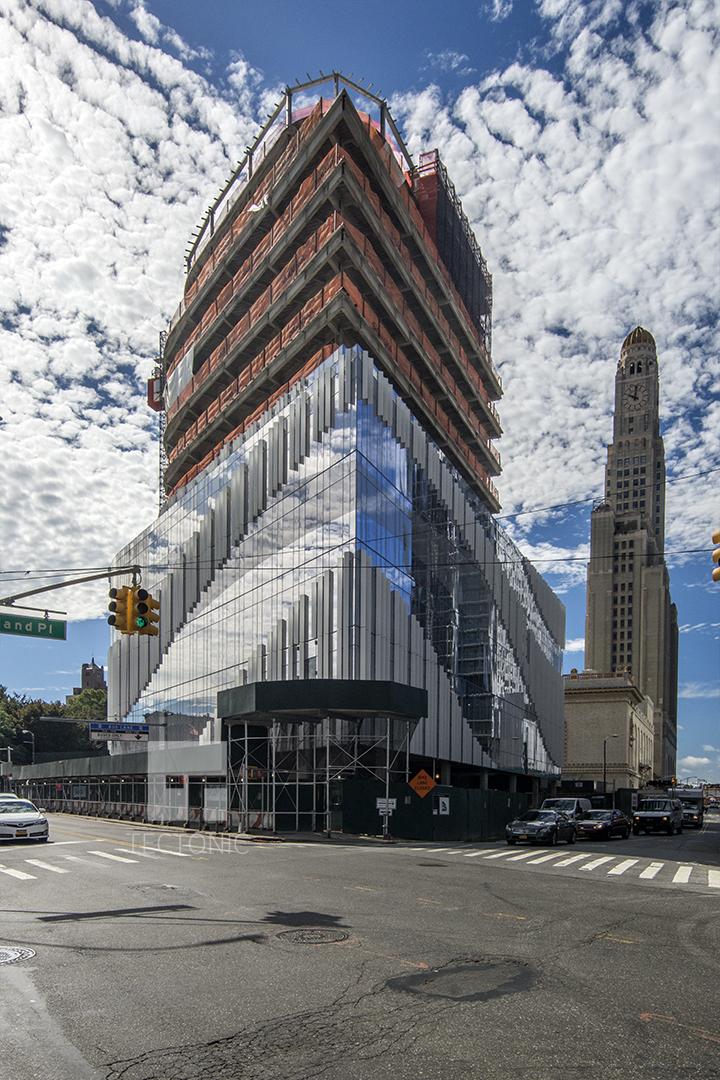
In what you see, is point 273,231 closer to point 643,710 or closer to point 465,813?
point 465,813

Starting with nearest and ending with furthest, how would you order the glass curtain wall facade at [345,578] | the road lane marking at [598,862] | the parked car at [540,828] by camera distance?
the road lane marking at [598,862]
the parked car at [540,828]
the glass curtain wall facade at [345,578]

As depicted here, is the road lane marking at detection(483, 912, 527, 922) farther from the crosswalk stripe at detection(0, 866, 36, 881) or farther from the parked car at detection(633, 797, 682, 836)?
the parked car at detection(633, 797, 682, 836)

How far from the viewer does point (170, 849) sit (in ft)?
80.7

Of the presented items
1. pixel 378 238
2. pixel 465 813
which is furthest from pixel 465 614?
pixel 378 238

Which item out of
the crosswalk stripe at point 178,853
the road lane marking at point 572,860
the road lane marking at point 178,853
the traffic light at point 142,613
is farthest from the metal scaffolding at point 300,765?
the traffic light at point 142,613

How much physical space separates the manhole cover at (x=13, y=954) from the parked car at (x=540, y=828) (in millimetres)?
24308

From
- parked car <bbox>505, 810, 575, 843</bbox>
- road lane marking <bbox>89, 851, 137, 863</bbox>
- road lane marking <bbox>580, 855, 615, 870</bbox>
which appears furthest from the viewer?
parked car <bbox>505, 810, 575, 843</bbox>

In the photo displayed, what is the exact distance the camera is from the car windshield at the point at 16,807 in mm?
28359

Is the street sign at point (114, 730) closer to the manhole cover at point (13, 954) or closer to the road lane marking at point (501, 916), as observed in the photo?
the road lane marking at point (501, 916)

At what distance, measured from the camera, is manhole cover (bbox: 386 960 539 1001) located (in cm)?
811

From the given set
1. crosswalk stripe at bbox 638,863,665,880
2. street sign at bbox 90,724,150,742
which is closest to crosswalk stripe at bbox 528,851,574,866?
crosswalk stripe at bbox 638,863,665,880

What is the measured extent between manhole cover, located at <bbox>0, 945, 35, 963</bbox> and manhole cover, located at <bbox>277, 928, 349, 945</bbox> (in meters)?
3.10

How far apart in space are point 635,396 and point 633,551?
139 ft

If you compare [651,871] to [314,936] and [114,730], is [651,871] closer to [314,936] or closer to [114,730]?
[314,936]
